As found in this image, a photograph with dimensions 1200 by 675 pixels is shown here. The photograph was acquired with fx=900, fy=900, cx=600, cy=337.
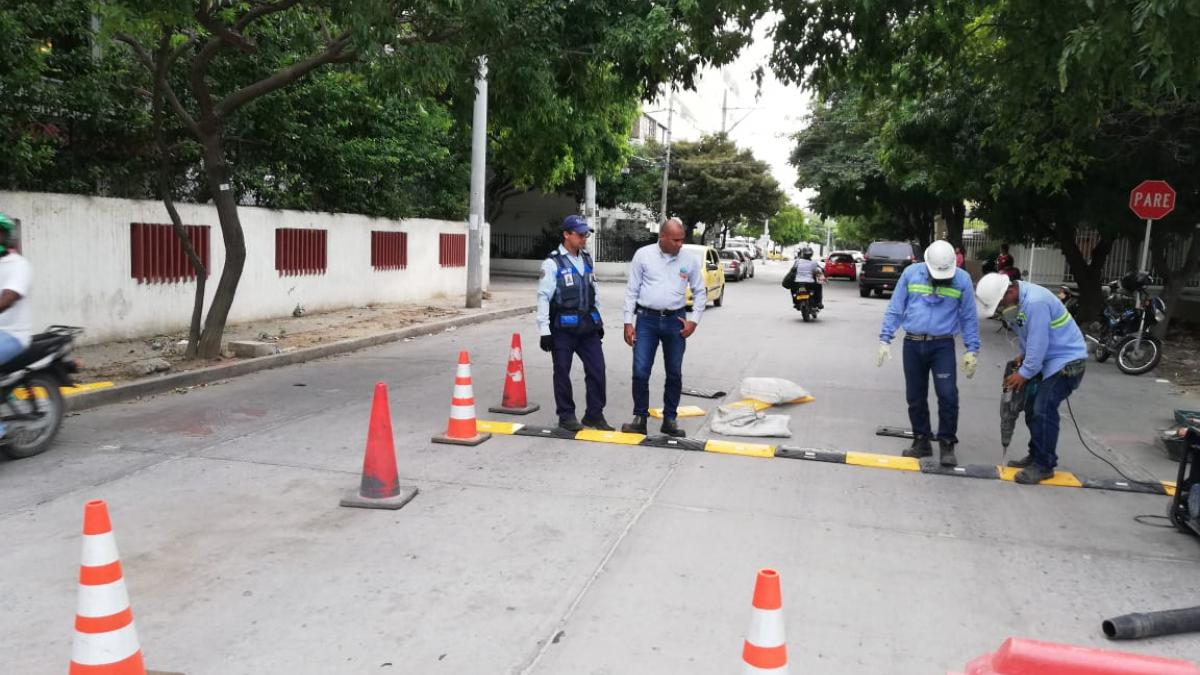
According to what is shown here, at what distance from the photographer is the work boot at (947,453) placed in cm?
683

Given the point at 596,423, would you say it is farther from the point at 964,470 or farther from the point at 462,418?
the point at 964,470

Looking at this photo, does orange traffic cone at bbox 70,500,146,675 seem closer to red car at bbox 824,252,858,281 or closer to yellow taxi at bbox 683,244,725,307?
yellow taxi at bbox 683,244,725,307

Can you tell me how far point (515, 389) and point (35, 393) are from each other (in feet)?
12.8

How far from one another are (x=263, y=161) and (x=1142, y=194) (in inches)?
556

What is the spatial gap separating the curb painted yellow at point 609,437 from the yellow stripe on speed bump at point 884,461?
1702 mm

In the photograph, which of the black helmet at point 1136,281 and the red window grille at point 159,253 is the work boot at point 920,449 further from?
the red window grille at point 159,253

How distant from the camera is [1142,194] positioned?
13.2 metres

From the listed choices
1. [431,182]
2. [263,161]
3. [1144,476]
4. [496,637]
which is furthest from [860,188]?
[496,637]

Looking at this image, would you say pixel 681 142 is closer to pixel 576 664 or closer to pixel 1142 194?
pixel 1142 194

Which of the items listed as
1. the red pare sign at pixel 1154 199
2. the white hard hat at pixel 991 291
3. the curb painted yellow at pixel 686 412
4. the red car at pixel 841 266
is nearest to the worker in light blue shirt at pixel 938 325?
the white hard hat at pixel 991 291

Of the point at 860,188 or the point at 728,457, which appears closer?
the point at 728,457

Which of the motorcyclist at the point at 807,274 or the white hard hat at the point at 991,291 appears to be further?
the motorcyclist at the point at 807,274

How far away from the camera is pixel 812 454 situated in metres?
7.14

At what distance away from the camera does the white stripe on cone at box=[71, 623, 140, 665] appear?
3.01 m
